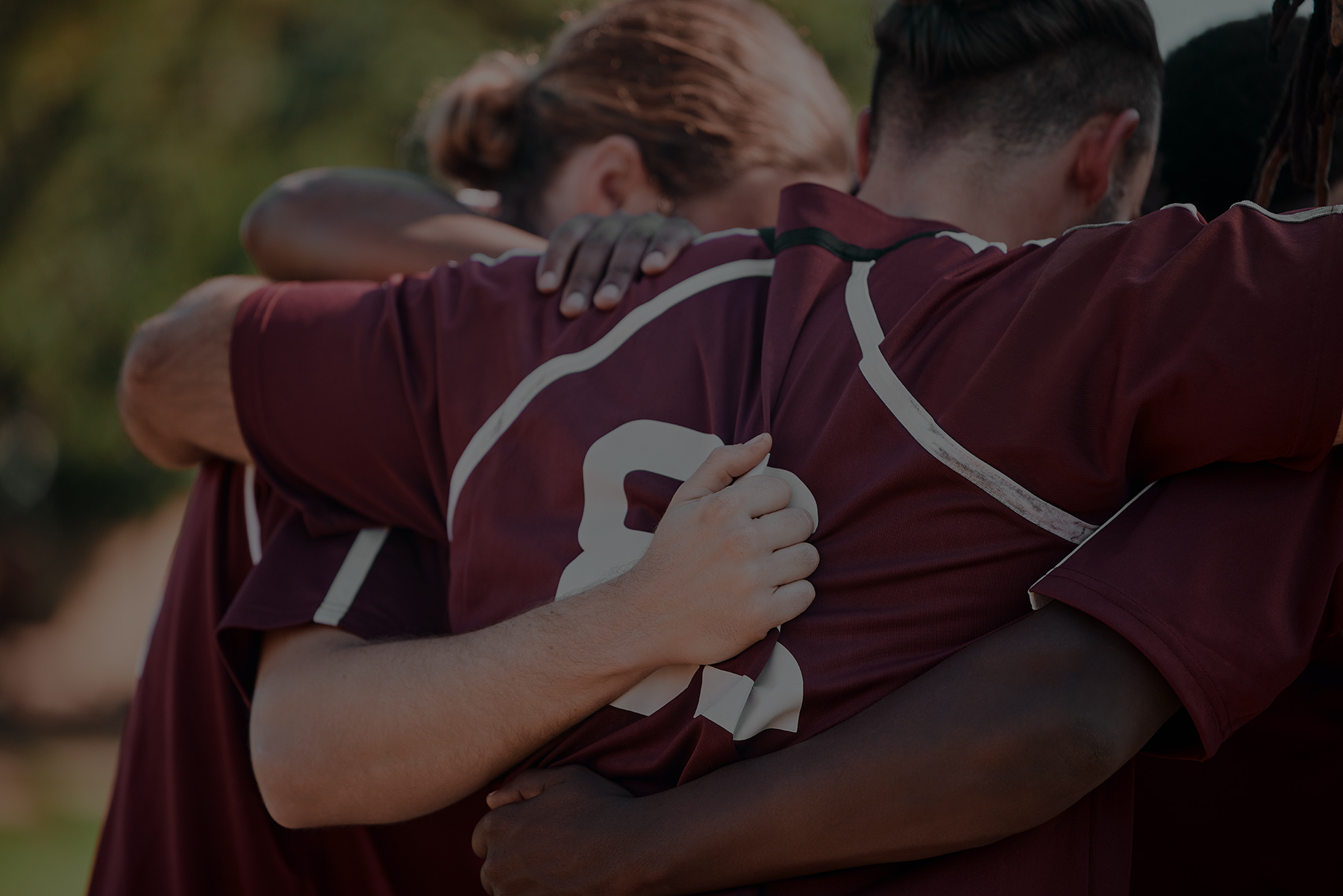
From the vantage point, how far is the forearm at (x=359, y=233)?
7.82ft

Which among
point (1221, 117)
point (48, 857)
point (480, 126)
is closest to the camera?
point (1221, 117)

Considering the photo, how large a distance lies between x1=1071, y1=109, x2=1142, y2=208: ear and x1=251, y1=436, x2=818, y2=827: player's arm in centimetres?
100

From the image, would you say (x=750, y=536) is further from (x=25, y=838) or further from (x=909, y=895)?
(x=25, y=838)

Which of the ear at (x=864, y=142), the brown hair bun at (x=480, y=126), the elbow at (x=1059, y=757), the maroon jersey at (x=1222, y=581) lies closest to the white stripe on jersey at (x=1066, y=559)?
the maroon jersey at (x=1222, y=581)

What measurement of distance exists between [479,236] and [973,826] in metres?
1.65

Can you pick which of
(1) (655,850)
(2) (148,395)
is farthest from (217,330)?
(1) (655,850)

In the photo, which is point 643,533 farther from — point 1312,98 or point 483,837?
point 1312,98

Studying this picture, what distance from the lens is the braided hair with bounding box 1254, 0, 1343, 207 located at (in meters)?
1.74

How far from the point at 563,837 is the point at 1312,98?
5.40 feet

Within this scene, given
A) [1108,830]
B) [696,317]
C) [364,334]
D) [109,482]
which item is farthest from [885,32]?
[109,482]

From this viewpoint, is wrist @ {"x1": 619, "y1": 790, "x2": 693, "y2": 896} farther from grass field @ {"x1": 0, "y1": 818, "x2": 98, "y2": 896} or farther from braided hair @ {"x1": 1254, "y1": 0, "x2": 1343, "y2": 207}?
Result: grass field @ {"x1": 0, "y1": 818, "x2": 98, "y2": 896}

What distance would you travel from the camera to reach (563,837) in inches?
55.1

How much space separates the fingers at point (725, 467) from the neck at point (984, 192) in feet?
2.37

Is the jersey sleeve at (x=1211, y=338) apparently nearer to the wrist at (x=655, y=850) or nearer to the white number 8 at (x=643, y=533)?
the white number 8 at (x=643, y=533)
